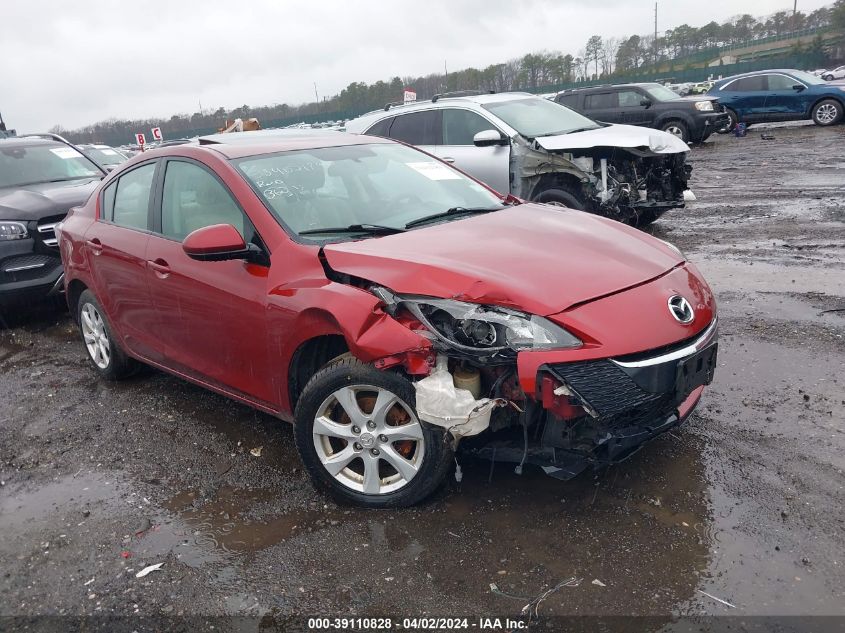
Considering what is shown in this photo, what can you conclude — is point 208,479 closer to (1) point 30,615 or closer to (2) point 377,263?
(1) point 30,615

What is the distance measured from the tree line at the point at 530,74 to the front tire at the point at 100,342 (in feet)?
220

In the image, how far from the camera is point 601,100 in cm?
1791

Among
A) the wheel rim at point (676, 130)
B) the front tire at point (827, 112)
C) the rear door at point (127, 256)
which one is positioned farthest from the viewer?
the front tire at point (827, 112)

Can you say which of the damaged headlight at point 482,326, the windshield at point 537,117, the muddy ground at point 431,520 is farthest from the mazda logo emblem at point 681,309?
the windshield at point 537,117

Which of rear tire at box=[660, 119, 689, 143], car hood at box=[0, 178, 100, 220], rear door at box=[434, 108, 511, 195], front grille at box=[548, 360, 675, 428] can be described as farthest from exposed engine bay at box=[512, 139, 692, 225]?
rear tire at box=[660, 119, 689, 143]

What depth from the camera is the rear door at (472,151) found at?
26.1 feet

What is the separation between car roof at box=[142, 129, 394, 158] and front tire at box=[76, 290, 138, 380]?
126 cm

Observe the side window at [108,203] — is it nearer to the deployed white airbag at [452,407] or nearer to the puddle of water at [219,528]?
the puddle of water at [219,528]

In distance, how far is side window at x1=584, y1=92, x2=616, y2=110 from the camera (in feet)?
58.4

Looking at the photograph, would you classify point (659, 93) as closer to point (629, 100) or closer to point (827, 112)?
point (629, 100)

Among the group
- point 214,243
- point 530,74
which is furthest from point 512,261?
point 530,74

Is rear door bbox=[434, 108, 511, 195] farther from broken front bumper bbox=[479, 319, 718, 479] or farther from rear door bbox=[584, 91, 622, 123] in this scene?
rear door bbox=[584, 91, 622, 123]

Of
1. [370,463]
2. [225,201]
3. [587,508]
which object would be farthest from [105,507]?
[587,508]

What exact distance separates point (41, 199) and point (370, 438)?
549cm
